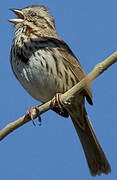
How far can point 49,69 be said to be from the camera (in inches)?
211

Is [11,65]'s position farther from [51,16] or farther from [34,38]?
[51,16]

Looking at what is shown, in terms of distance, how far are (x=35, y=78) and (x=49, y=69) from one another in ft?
0.59

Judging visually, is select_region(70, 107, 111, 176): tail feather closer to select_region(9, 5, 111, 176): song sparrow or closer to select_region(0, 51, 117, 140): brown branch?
select_region(9, 5, 111, 176): song sparrow

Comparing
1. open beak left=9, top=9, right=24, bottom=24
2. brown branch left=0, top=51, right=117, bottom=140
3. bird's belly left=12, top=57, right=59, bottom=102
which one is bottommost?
brown branch left=0, top=51, right=117, bottom=140

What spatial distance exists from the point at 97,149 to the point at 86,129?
26 centimetres

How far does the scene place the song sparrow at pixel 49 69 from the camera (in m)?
5.34

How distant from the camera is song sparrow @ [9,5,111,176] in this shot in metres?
5.34

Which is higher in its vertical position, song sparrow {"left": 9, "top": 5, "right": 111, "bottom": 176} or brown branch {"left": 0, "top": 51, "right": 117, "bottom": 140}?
song sparrow {"left": 9, "top": 5, "right": 111, "bottom": 176}

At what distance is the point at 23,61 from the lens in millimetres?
5336

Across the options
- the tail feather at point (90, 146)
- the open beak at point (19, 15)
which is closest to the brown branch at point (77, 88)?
the tail feather at point (90, 146)

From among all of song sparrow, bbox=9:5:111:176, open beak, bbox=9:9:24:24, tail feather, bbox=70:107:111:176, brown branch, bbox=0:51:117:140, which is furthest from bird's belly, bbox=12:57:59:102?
brown branch, bbox=0:51:117:140

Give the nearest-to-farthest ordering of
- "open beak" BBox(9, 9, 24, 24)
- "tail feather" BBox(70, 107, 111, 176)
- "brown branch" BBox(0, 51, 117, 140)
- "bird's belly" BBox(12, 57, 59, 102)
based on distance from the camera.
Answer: "brown branch" BBox(0, 51, 117, 140) < "bird's belly" BBox(12, 57, 59, 102) < "tail feather" BBox(70, 107, 111, 176) < "open beak" BBox(9, 9, 24, 24)

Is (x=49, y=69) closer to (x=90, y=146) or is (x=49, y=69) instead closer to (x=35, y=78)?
(x=35, y=78)

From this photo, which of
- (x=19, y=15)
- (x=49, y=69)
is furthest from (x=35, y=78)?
(x=19, y=15)
